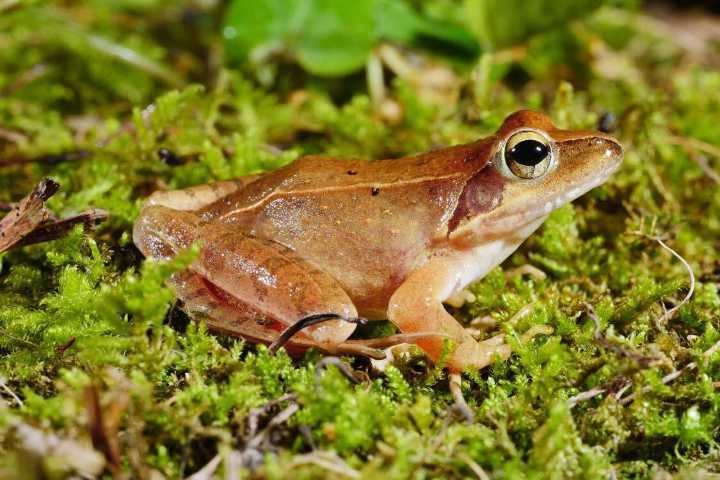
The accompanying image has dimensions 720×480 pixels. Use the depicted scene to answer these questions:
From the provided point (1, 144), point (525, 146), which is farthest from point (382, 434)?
point (1, 144)

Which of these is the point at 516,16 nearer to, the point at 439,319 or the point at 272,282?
the point at 439,319

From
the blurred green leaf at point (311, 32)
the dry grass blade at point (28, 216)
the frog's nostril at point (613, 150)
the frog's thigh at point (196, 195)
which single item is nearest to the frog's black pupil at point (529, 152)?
the frog's nostril at point (613, 150)

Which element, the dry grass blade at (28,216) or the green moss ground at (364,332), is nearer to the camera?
the green moss ground at (364,332)

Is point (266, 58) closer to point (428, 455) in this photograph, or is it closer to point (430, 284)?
point (430, 284)

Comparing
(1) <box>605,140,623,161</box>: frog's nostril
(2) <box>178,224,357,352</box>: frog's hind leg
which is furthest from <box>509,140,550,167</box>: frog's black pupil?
(2) <box>178,224,357,352</box>: frog's hind leg

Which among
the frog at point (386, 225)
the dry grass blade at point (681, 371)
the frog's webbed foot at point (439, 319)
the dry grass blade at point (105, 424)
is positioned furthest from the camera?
the frog at point (386, 225)

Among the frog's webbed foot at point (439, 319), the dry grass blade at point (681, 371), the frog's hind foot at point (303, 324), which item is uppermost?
the frog's hind foot at point (303, 324)

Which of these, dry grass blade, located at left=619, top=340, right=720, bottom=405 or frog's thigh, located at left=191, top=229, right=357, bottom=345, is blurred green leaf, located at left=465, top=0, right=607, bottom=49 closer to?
dry grass blade, located at left=619, top=340, right=720, bottom=405

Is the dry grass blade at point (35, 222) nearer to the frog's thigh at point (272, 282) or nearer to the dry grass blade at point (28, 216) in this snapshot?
the dry grass blade at point (28, 216)
